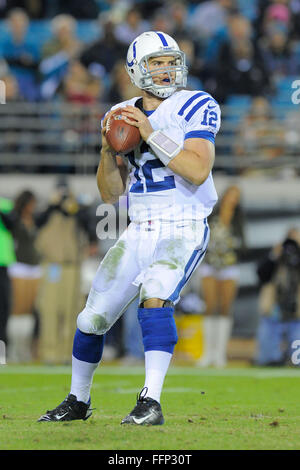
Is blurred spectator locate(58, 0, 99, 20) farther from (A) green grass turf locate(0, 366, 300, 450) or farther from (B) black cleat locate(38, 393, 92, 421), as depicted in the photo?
(B) black cleat locate(38, 393, 92, 421)

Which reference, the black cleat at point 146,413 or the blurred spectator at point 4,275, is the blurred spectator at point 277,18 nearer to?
the blurred spectator at point 4,275

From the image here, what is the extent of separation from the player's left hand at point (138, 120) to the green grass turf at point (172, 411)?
4.99 ft

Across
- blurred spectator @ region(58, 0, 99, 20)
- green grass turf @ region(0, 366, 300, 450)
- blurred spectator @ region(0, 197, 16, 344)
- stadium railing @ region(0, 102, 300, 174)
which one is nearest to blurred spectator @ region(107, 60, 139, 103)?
stadium railing @ region(0, 102, 300, 174)

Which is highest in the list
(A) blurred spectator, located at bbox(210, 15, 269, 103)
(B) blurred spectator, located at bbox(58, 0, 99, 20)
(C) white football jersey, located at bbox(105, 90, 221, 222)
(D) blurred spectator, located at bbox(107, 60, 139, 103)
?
(B) blurred spectator, located at bbox(58, 0, 99, 20)

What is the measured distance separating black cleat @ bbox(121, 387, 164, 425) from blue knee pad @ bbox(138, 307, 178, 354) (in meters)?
0.26

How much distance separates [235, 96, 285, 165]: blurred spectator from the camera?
11953mm

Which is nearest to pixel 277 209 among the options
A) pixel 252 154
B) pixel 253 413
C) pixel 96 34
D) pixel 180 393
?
pixel 252 154

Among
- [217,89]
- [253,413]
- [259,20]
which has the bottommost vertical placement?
[253,413]

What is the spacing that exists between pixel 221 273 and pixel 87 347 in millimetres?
5823

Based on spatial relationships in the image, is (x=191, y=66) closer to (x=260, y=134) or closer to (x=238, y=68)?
(x=238, y=68)

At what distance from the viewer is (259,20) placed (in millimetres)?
13766

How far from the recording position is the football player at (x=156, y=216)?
15.0ft

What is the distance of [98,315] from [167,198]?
0.72 m

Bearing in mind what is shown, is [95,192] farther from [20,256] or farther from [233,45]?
[233,45]
